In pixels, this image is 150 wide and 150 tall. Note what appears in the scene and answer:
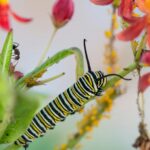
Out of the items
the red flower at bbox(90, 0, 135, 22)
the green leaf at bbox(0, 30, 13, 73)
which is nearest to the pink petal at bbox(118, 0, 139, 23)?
the red flower at bbox(90, 0, 135, 22)

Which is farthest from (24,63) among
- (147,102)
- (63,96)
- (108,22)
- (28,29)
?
(63,96)

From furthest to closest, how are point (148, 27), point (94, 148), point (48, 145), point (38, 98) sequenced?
point (94, 148) → point (48, 145) → point (148, 27) → point (38, 98)

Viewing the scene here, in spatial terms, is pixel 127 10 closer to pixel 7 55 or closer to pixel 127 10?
pixel 127 10

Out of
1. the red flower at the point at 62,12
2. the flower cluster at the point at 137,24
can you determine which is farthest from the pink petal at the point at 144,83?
the red flower at the point at 62,12

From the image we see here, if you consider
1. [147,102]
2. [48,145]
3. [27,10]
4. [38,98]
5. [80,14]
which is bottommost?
[147,102]

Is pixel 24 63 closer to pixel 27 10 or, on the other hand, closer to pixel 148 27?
pixel 27 10

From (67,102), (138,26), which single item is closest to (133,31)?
(138,26)

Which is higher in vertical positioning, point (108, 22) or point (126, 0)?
point (126, 0)
